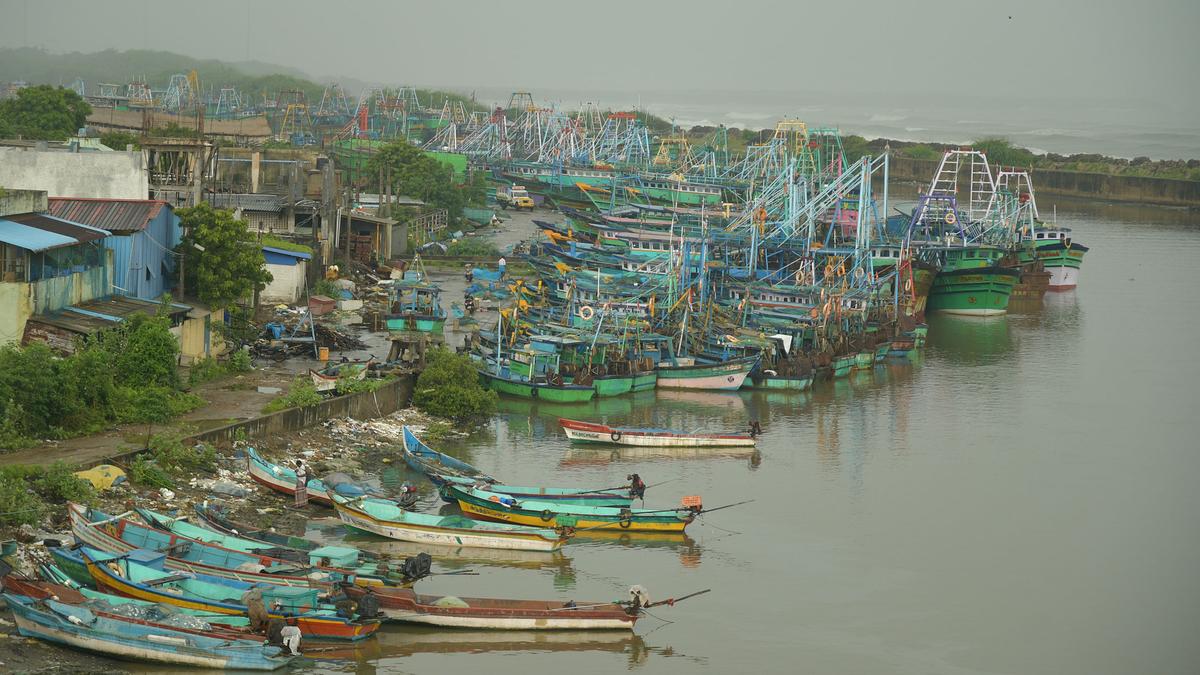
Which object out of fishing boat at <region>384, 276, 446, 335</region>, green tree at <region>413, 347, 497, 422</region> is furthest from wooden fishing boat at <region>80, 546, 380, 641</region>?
fishing boat at <region>384, 276, 446, 335</region>

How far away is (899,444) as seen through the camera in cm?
2836

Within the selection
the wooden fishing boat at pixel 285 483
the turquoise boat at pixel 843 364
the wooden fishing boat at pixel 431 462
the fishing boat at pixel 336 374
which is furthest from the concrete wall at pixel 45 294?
the turquoise boat at pixel 843 364

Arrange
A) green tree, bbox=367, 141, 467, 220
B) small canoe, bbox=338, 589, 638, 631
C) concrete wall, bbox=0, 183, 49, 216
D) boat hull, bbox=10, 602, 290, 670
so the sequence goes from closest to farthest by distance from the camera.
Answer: boat hull, bbox=10, 602, 290, 670
small canoe, bbox=338, 589, 638, 631
concrete wall, bbox=0, 183, 49, 216
green tree, bbox=367, 141, 467, 220

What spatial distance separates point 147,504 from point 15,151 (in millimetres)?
12135

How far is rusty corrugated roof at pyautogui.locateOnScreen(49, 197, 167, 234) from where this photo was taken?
25344mm

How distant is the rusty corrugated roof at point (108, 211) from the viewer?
83.1 feet

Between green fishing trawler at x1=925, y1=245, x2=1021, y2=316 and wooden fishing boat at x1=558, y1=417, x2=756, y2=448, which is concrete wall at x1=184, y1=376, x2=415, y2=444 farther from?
green fishing trawler at x1=925, y1=245, x2=1021, y2=316

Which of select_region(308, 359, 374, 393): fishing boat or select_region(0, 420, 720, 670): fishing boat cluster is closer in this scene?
select_region(0, 420, 720, 670): fishing boat cluster

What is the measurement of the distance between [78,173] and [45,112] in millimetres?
26725

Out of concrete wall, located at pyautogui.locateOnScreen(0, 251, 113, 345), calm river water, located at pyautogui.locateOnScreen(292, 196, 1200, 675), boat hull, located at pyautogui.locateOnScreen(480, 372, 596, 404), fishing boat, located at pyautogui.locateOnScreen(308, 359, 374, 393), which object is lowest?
calm river water, located at pyautogui.locateOnScreen(292, 196, 1200, 675)

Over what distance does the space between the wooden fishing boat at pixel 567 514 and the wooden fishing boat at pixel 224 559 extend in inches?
151

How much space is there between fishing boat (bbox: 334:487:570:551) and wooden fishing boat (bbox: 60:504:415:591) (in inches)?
93.2

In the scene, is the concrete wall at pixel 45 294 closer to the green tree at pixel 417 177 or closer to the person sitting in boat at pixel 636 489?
the person sitting in boat at pixel 636 489

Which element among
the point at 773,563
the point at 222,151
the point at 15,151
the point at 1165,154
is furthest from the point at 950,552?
the point at 1165,154
